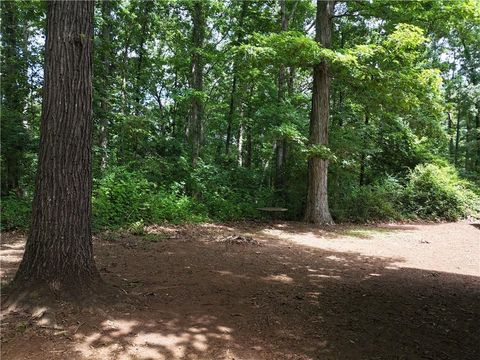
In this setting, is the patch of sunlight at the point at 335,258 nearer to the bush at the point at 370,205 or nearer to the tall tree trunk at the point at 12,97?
the bush at the point at 370,205

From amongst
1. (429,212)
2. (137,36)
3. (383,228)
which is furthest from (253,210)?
(137,36)

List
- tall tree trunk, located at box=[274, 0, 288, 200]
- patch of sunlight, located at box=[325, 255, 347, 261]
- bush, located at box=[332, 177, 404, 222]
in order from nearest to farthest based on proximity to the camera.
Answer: patch of sunlight, located at box=[325, 255, 347, 261]
bush, located at box=[332, 177, 404, 222]
tall tree trunk, located at box=[274, 0, 288, 200]

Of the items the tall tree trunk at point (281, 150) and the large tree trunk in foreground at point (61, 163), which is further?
the tall tree trunk at point (281, 150)

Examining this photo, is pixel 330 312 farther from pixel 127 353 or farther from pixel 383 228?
pixel 383 228

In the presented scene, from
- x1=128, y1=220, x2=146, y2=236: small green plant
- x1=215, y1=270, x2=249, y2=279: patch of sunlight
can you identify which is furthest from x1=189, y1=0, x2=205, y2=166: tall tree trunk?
x1=215, y1=270, x2=249, y2=279: patch of sunlight

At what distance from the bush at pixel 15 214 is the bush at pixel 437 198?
491 inches

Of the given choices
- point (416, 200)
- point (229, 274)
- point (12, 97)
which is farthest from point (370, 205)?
point (12, 97)

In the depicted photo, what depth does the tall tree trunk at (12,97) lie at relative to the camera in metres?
10.6

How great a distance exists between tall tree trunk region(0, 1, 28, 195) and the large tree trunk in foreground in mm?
7676

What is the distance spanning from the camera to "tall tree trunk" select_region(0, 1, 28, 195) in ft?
34.7

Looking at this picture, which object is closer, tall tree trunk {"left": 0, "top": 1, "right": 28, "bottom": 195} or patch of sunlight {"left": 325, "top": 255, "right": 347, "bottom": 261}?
patch of sunlight {"left": 325, "top": 255, "right": 347, "bottom": 261}

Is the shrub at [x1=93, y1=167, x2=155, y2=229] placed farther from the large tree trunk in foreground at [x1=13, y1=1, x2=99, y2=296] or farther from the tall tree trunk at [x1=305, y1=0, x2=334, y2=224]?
the tall tree trunk at [x1=305, y1=0, x2=334, y2=224]

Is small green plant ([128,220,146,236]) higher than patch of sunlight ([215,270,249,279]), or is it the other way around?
small green plant ([128,220,146,236])

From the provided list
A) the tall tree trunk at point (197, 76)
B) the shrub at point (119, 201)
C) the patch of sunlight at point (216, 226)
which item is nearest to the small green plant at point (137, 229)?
the shrub at point (119, 201)
